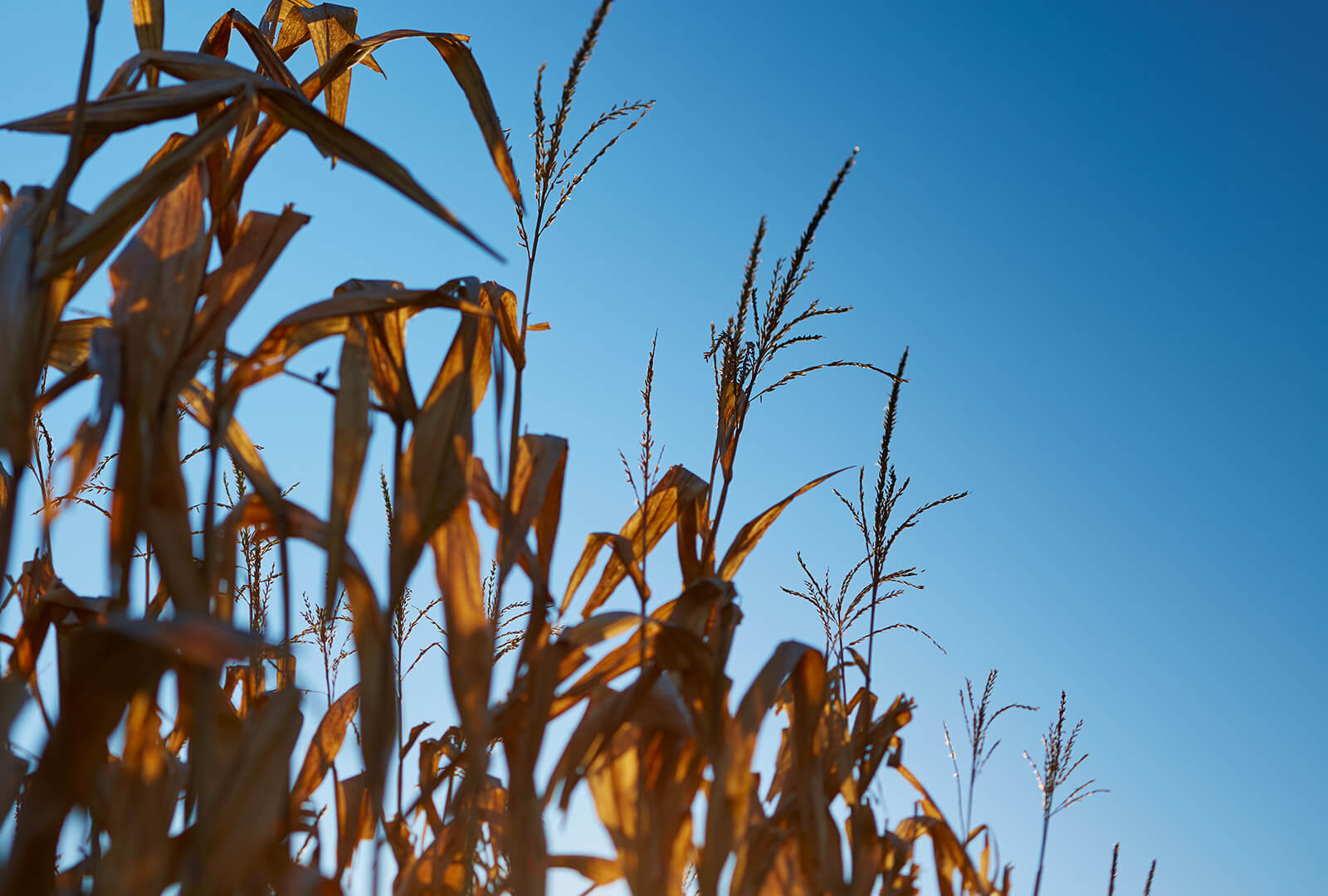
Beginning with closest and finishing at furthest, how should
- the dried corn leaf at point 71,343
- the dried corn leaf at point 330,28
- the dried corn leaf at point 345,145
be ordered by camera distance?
the dried corn leaf at point 345,145, the dried corn leaf at point 71,343, the dried corn leaf at point 330,28

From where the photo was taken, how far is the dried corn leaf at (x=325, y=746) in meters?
1.35

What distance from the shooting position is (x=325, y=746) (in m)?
1.37

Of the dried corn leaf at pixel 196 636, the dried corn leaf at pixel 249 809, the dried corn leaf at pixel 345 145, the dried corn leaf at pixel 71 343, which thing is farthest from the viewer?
the dried corn leaf at pixel 71 343

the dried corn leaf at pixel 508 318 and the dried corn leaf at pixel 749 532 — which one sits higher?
the dried corn leaf at pixel 508 318

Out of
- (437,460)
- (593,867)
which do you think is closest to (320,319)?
(437,460)

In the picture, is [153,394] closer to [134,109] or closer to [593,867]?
[134,109]

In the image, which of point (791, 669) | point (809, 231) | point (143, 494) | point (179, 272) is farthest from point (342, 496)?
point (809, 231)

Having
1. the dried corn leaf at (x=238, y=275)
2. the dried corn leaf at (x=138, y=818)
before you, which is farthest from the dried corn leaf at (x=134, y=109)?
the dried corn leaf at (x=138, y=818)

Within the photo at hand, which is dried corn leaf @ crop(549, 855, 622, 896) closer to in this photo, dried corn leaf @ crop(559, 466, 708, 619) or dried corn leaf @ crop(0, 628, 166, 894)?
dried corn leaf @ crop(559, 466, 708, 619)

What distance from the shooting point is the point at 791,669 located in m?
1.23

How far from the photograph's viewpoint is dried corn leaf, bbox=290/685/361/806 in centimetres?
135

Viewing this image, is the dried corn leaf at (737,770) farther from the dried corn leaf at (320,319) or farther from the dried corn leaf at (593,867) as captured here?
the dried corn leaf at (320,319)

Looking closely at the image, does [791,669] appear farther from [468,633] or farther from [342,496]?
[342,496]

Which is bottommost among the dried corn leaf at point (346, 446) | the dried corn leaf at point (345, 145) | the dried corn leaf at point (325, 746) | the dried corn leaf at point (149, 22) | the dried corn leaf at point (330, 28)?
the dried corn leaf at point (325, 746)
